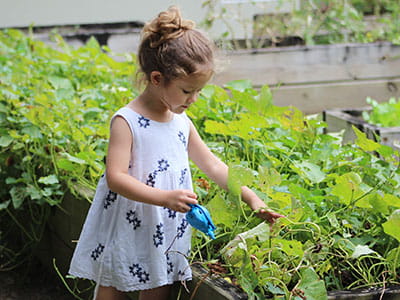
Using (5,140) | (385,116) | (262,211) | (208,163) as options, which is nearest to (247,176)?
(262,211)

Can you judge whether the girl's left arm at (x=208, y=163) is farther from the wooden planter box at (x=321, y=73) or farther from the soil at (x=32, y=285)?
the wooden planter box at (x=321, y=73)

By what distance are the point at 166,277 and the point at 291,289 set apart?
362mm

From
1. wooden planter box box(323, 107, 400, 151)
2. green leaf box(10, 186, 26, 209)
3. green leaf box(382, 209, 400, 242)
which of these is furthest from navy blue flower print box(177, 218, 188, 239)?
wooden planter box box(323, 107, 400, 151)

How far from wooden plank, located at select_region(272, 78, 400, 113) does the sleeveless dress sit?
2931 mm

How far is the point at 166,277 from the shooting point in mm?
1864

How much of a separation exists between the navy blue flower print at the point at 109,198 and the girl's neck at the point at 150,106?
232mm

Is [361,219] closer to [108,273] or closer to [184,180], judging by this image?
[184,180]

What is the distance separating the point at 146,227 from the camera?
1.87 m

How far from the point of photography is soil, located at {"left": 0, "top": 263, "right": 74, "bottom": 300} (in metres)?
2.93

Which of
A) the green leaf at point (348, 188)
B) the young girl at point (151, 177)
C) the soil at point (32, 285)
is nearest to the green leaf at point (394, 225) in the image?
the green leaf at point (348, 188)

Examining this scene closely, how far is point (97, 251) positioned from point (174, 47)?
0.59 meters

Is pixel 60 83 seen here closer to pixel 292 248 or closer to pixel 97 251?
pixel 97 251

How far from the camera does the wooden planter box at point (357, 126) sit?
308 cm

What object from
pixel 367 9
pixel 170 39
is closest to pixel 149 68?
pixel 170 39
